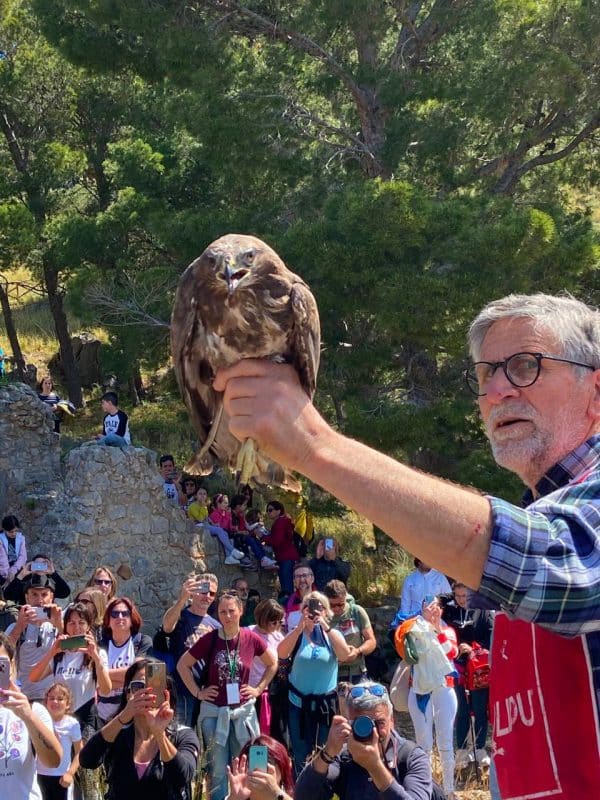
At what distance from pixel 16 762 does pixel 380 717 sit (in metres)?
1.61

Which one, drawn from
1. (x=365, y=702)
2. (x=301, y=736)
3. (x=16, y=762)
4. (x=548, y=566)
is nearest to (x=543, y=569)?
(x=548, y=566)

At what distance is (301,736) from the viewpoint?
623 cm

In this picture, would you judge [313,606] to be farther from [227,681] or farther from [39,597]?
[39,597]

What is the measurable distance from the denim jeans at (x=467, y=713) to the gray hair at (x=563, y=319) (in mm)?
5059

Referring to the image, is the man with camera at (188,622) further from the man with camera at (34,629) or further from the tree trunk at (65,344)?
the tree trunk at (65,344)

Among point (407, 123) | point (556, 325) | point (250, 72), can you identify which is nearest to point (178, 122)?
point (250, 72)

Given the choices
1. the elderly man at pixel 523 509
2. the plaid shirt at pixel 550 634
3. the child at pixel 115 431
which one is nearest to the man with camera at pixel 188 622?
the child at pixel 115 431

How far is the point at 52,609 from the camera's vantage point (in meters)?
6.48

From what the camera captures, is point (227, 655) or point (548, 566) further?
point (227, 655)

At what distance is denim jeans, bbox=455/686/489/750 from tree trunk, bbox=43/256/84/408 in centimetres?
1468

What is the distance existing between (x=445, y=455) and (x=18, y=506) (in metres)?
4.33

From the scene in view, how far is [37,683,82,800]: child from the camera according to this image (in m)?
5.06

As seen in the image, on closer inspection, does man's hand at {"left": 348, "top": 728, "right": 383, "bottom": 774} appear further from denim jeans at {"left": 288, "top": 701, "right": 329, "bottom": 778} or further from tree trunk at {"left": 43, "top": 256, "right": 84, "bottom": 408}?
tree trunk at {"left": 43, "top": 256, "right": 84, "bottom": 408}

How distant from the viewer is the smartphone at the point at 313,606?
6.12 meters
